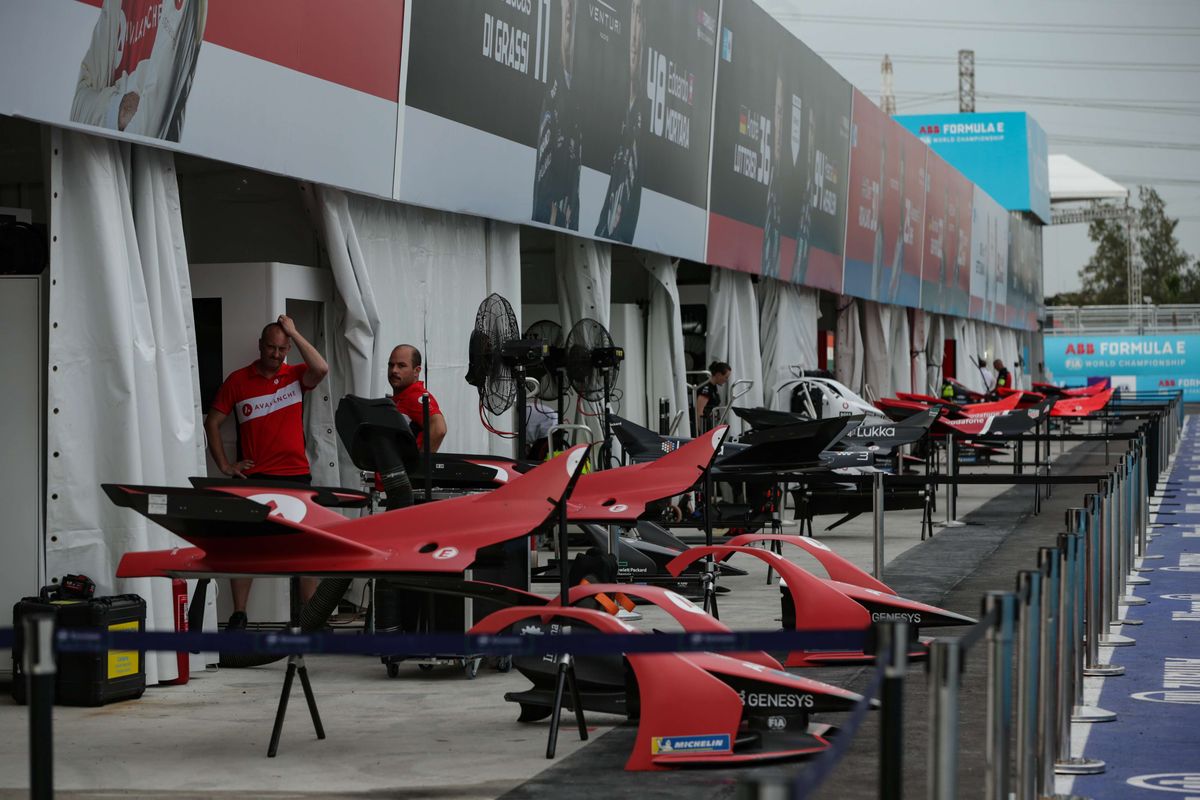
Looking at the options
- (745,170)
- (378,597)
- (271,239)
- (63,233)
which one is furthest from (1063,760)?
(745,170)

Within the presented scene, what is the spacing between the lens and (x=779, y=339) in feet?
75.8

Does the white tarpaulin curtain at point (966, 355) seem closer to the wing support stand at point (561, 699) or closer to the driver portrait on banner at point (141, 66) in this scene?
the driver portrait on banner at point (141, 66)

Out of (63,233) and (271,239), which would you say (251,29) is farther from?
(271,239)

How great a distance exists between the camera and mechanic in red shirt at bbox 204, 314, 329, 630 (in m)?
9.63

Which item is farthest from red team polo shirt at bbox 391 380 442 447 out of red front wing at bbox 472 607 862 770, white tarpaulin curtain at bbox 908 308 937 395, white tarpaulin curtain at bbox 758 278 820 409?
white tarpaulin curtain at bbox 908 308 937 395

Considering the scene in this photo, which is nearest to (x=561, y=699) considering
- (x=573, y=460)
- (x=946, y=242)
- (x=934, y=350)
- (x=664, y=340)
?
(x=573, y=460)

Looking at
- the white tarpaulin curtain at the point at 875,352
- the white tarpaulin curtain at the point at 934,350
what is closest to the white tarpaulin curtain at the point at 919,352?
the white tarpaulin curtain at the point at 934,350

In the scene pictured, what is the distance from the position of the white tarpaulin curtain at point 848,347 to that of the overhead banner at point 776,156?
237 cm

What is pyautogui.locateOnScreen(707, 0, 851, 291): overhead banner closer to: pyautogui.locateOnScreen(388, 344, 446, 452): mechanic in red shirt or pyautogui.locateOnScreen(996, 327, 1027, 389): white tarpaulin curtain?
pyautogui.locateOnScreen(388, 344, 446, 452): mechanic in red shirt

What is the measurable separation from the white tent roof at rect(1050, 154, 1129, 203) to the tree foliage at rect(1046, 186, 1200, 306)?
38.0 meters

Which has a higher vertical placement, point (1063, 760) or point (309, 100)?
point (309, 100)

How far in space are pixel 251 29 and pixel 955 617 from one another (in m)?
5.24

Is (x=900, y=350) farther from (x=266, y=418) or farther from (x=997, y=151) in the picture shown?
(x=997, y=151)

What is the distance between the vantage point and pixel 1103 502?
8.56 metres
